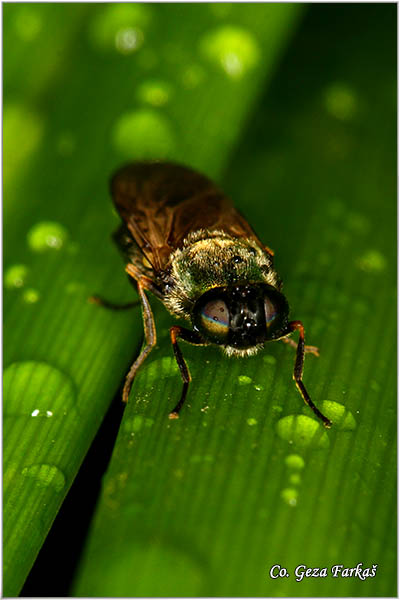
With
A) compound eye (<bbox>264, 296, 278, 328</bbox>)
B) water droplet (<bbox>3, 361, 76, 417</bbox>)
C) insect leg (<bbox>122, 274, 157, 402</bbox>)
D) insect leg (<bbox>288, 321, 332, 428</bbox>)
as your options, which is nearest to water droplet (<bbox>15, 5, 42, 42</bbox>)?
insect leg (<bbox>122, 274, 157, 402</bbox>)

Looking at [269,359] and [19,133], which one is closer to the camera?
[269,359]

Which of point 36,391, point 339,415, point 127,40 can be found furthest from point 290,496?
point 127,40

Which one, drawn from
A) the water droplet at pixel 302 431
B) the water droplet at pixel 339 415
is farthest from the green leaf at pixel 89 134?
the water droplet at pixel 339 415

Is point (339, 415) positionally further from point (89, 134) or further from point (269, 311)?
point (89, 134)

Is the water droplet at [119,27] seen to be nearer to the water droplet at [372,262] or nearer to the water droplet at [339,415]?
the water droplet at [372,262]

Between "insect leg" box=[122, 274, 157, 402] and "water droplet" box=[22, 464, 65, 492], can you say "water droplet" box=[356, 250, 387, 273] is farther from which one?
"water droplet" box=[22, 464, 65, 492]

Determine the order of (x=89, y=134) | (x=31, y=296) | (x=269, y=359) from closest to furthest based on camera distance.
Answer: (x=269, y=359) → (x=31, y=296) → (x=89, y=134)
